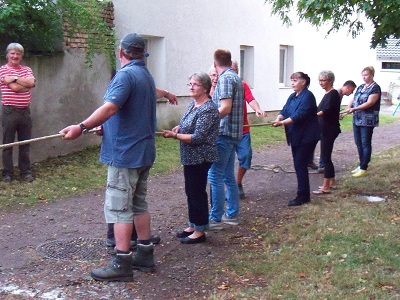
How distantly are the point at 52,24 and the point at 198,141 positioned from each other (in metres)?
5.04

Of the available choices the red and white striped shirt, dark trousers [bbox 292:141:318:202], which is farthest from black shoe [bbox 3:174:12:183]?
dark trousers [bbox 292:141:318:202]

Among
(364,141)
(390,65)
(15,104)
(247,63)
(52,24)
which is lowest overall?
(364,141)

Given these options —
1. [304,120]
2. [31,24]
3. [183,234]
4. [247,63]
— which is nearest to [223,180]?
[183,234]

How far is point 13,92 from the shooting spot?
28.6ft

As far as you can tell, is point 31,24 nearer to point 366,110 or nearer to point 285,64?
point 366,110

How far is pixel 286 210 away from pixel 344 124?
11602 millimetres

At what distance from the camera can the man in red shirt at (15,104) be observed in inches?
338

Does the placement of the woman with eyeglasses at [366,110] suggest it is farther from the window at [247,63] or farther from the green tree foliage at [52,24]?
the window at [247,63]

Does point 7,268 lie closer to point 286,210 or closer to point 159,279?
point 159,279

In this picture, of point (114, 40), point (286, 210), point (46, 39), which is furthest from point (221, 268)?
point (114, 40)

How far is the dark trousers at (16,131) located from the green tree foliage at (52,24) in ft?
3.95

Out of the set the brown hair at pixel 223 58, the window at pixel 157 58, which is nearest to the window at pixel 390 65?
the window at pixel 157 58

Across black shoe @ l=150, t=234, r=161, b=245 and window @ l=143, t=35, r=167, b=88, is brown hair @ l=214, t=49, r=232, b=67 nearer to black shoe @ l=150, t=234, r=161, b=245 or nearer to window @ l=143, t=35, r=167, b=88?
black shoe @ l=150, t=234, r=161, b=245

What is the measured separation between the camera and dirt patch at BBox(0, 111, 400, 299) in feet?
16.2
